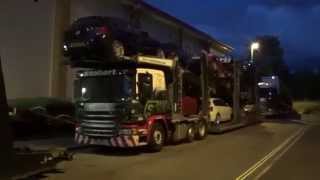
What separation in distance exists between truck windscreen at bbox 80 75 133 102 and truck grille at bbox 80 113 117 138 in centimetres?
55

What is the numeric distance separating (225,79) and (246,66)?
6043 millimetres

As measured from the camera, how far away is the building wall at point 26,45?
30688 mm

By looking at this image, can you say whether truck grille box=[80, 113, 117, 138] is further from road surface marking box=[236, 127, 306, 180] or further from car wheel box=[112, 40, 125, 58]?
road surface marking box=[236, 127, 306, 180]

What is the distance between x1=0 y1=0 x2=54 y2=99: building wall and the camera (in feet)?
101

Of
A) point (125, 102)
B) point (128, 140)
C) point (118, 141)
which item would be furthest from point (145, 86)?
point (118, 141)

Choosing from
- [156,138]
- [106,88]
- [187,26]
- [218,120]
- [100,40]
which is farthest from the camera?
[187,26]

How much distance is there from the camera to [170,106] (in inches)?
941

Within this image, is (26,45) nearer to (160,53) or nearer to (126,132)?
(160,53)

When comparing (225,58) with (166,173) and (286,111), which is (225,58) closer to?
(166,173)

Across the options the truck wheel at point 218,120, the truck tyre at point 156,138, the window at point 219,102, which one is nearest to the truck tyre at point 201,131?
the truck wheel at point 218,120

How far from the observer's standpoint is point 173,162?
Result: 737 inches

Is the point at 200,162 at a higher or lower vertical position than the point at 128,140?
lower

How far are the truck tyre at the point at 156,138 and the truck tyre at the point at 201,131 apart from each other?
16.4ft

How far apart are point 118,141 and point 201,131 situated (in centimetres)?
752
